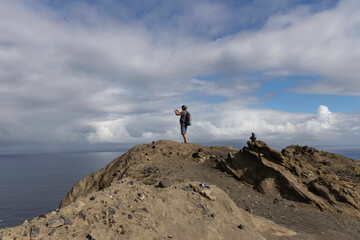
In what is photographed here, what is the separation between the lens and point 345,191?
553 inches

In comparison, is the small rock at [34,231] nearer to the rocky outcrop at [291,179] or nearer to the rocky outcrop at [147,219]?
the rocky outcrop at [147,219]

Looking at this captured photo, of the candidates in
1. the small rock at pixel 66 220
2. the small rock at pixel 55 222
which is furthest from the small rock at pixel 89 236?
the small rock at pixel 55 222

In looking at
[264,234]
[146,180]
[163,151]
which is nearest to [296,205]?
[264,234]

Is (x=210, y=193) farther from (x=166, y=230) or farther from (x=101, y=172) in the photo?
(x=101, y=172)

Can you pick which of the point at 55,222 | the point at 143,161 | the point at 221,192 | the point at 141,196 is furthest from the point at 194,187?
the point at 143,161

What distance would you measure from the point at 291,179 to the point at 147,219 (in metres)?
11.3

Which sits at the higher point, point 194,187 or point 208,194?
point 194,187

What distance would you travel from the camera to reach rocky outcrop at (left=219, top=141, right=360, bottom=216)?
13.7 metres

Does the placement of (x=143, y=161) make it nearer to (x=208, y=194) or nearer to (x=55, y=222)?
(x=208, y=194)

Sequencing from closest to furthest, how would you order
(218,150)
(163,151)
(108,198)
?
(108,198) → (163,151) → (218,150)

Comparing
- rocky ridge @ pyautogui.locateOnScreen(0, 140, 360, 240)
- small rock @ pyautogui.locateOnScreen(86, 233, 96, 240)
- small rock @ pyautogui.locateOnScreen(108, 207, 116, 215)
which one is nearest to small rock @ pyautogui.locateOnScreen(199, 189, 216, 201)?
rocky ridge @ pyautogui.locateOnScreen(0, 140, 360, 240)

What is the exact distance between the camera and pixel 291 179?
1472cm

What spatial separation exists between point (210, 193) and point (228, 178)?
24.7 ft

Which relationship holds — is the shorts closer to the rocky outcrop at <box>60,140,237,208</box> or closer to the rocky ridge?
the rocky outcrop at <box>60,140,237,208</box>
